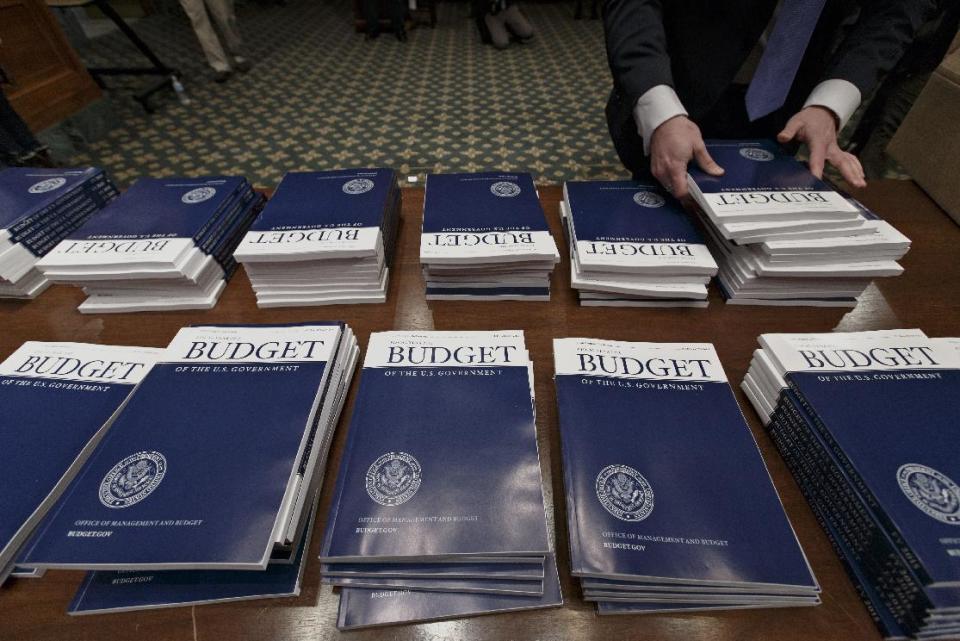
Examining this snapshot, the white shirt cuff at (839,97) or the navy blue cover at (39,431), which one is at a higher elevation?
the white shirt cuff at (839,97)

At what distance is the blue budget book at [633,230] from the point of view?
754mm

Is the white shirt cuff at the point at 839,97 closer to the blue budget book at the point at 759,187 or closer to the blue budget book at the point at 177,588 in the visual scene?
the blue budget book at the point at 759,187

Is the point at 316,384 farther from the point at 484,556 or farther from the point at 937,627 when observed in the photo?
the point at 937,627

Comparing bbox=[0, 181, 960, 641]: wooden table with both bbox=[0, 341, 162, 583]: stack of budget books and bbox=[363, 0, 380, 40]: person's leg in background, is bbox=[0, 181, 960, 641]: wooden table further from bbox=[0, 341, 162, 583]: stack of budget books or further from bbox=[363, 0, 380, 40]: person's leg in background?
bbox=[363, 0, 380, 40]: person's leg in background

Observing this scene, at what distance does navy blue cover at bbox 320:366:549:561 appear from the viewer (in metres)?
0.46

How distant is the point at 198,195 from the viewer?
2.97 feet

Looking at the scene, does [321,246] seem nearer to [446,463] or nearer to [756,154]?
[446,463]

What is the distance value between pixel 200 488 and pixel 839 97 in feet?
4.52

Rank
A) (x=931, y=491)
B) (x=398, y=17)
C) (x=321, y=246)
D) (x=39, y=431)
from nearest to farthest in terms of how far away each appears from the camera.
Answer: (x=931, y=491)
(x=39, y=431)
(x=321, y=246)
(x=398, y=17)

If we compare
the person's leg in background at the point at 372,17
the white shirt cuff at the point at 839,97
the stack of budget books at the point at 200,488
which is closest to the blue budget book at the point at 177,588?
the stack of budget books at the point at 200,488

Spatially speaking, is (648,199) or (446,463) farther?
(648,199)

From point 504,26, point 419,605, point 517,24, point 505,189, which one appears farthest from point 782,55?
point 504,26

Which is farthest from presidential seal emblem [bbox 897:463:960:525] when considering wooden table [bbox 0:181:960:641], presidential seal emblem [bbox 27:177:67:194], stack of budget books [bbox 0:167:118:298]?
A: presidential seal emblem [bbox 27:177:67:194]

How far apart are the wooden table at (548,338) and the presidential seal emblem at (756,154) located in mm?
320
